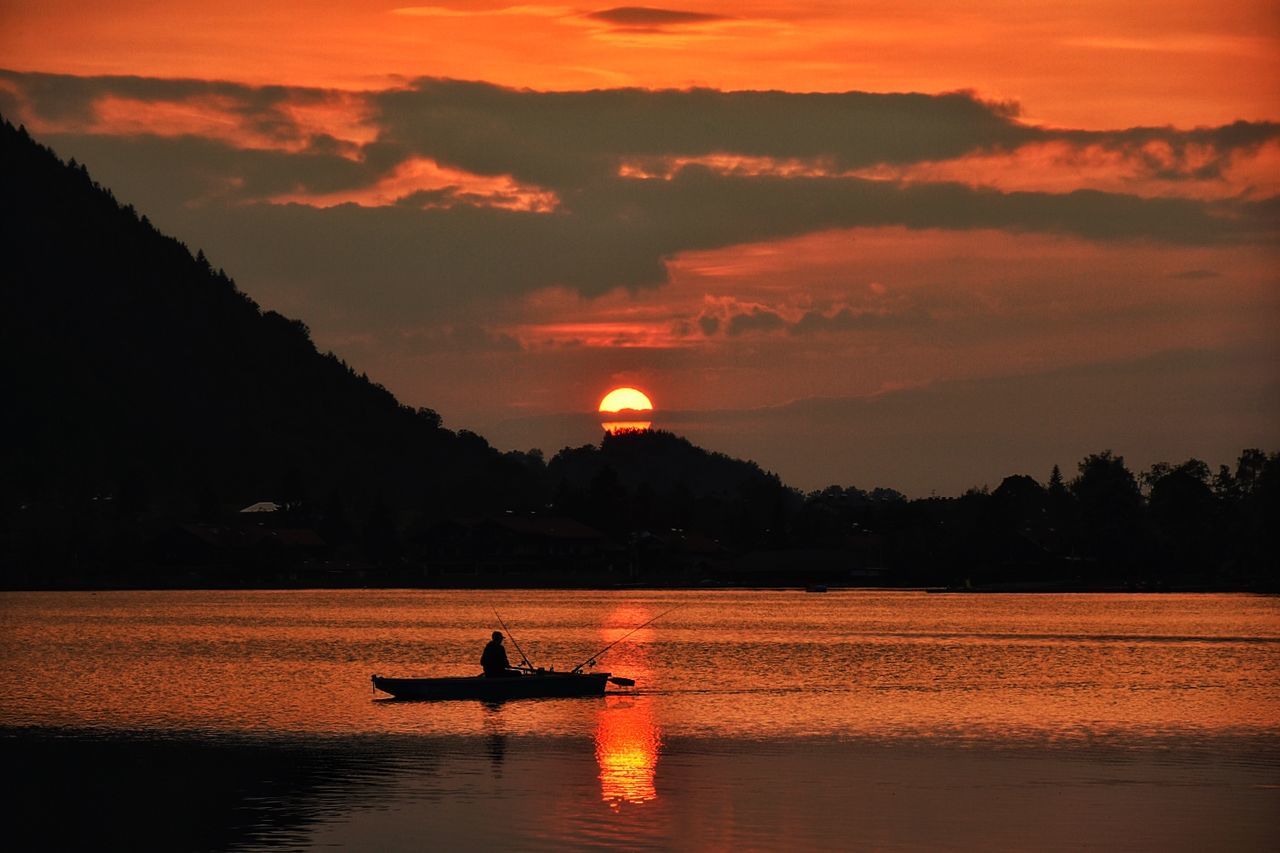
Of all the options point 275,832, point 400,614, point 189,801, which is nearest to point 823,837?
point 275,832

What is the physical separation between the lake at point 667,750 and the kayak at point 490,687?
51 cm

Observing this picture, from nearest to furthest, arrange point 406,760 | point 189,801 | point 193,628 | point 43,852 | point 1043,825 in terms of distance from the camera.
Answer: point 43,852 < point 1043,825 < point 189,801 < point 406,760 < point 193,628

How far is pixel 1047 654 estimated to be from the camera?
95500 millimetres

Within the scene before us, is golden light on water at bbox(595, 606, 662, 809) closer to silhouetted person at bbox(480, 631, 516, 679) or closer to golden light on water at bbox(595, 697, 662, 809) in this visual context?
golden light on water at bbox(595, 697, 662, 809)

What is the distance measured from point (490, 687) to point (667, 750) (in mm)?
12583

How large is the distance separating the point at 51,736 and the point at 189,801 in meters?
14.9

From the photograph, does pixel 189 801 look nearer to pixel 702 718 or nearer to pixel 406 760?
pixel 406 760

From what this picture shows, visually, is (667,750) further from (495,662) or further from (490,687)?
(495,662)

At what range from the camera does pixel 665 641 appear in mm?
112750

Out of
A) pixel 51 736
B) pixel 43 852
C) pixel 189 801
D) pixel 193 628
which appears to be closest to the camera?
pixel 43 852

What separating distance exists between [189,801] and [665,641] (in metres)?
76.3

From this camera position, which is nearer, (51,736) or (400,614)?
(51,736)

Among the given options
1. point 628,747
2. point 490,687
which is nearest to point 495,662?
point 490,687

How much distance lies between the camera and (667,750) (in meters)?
46.8
